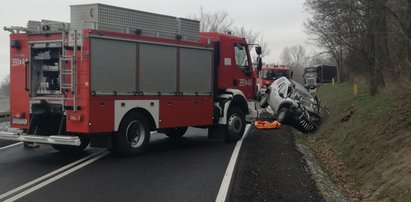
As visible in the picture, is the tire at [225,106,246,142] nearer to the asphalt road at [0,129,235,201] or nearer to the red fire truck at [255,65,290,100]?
the asphalt road at [0,129,235,201]

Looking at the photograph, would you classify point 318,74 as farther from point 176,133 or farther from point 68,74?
point 68,74

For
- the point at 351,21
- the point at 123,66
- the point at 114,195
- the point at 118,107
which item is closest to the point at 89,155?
the point at 118,107

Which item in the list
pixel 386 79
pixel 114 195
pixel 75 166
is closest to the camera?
pixel 114 195

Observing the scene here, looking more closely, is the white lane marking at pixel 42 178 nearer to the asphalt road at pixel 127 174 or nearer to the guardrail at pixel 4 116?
the asphalt road at pixel 127 174

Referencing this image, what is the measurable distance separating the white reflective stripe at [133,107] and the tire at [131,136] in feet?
0.66

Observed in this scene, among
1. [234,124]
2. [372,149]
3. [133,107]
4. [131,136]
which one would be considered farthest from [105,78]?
[372,149]

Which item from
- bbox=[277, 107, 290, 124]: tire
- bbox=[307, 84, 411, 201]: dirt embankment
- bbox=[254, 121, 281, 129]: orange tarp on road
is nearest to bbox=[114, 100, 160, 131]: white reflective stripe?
bbox=[307, 84, 411, 201]: dirt embankment

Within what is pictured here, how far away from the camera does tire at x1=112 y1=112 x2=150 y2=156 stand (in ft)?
36.9

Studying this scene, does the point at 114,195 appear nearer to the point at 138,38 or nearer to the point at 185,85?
the point at 138,38

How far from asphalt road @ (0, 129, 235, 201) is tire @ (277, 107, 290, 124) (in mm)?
5768

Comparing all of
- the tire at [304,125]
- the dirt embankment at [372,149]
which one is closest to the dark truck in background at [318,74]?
the tire at [304,125]

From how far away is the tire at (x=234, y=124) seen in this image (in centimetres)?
1447

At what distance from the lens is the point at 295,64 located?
16212cm

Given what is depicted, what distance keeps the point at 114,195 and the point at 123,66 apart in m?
4.23
